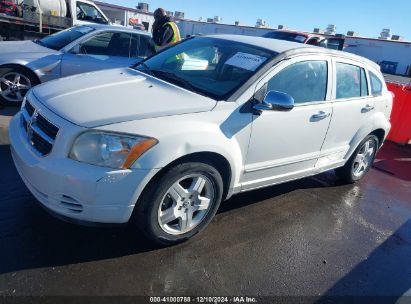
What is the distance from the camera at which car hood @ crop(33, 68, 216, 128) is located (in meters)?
2.80

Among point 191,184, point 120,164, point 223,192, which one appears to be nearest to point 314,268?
point 223,192

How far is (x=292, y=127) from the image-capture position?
367 centimetres

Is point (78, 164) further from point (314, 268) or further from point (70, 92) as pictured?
point (314, 268)

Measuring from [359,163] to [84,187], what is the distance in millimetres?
3901

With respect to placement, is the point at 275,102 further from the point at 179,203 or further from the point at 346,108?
the point at 346,108

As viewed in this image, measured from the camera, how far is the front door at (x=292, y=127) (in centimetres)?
346

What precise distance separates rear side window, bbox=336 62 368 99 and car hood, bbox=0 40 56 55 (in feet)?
16.1

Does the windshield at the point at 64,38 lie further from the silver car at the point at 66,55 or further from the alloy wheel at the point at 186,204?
the alloy wheel at the point at 186,204

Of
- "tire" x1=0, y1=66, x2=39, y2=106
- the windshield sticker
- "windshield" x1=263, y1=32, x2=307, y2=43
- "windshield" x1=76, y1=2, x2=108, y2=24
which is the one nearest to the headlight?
the windshield sticker

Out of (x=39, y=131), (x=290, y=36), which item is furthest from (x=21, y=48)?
(x=290, y=36)

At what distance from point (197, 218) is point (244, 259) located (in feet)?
1.73

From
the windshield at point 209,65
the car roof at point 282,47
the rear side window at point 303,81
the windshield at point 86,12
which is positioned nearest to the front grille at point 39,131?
the windshield at point 209,65

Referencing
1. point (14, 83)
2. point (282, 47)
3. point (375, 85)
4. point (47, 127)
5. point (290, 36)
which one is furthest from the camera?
point (290, 36)

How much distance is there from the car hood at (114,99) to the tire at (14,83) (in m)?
3.08
